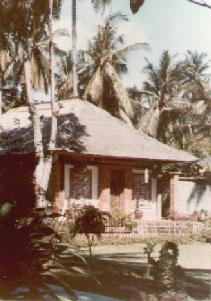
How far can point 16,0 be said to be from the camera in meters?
14.0

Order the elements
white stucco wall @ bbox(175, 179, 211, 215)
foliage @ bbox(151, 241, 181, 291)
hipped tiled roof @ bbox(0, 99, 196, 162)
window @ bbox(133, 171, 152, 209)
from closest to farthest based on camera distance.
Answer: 1. foliage @ bbox(151, 241, 181, 291)
2. hipped tiled roof @ bbox(0, 99, 196, 162)
3. window @ bbox(133, 171, 152, 209)
4. white stucco wall @ bbox(175, 179, 211, 215)

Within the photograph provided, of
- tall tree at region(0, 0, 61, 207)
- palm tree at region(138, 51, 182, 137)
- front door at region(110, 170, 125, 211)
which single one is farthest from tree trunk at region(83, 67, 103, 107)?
tall tree at region(0, 0, 61, 207)

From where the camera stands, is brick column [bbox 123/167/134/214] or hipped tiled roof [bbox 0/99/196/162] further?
brick column [bbox 123/167/134/214]

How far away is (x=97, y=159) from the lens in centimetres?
1975

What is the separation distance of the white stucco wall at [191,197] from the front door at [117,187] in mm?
3845

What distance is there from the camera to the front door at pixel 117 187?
20.6 m

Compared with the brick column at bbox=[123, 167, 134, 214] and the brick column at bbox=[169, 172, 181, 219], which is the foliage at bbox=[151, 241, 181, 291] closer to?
the brick column at bbox=[123, 167, 134, 214]

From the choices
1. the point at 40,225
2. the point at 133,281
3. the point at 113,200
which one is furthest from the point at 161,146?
the point at 40,225

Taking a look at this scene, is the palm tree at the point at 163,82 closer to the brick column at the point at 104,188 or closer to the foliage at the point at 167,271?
the brick column at the point at 104,188

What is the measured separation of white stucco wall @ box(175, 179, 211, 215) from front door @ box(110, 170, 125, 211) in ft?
12.6

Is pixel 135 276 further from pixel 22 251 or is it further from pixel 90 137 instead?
pixel 90 137

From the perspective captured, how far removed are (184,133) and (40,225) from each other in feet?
126

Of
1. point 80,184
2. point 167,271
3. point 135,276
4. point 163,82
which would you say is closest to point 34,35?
point 80,184

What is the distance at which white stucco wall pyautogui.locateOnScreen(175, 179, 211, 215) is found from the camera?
78.2 feet
